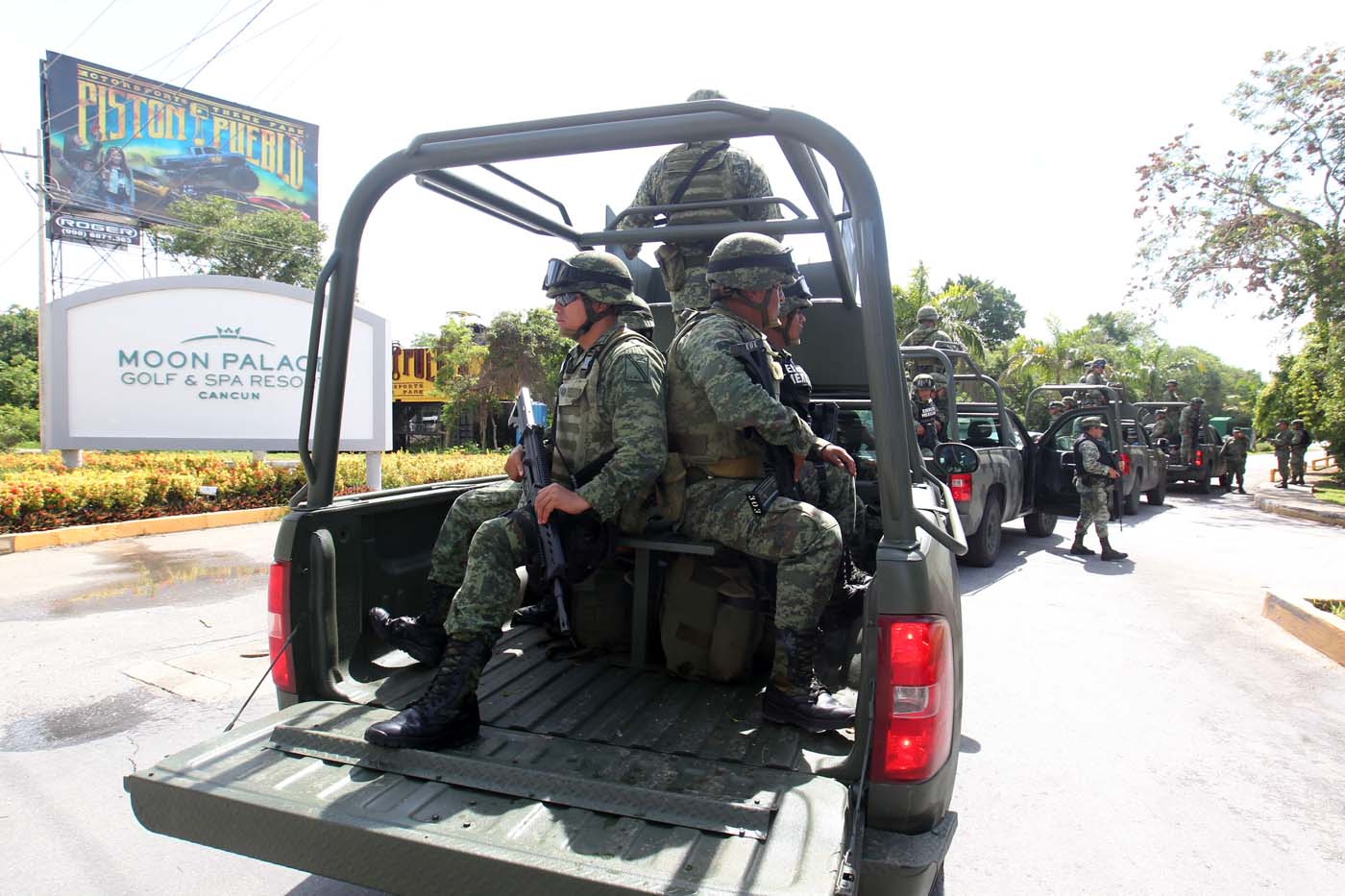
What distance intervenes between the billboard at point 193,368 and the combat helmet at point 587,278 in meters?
10.4

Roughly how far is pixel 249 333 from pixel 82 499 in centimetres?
424

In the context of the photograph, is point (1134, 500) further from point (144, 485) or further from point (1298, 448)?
point (144, 485)

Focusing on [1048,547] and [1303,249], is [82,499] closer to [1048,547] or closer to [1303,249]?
[1048,547]

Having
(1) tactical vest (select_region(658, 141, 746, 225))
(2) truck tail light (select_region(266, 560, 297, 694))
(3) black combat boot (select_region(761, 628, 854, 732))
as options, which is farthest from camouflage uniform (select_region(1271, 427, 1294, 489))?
(2) truck tail light (select_region(266, 560, 297, 694))

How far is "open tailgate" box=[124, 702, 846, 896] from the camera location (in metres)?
1.73

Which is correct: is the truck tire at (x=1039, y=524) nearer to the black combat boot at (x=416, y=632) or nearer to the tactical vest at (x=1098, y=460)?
the tactical vest at (x=1098, y=460)

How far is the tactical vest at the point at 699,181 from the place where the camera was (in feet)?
13.0

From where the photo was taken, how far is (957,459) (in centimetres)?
557

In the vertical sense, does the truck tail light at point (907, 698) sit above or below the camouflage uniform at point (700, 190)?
below

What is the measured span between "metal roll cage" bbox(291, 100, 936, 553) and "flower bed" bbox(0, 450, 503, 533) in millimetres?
5132

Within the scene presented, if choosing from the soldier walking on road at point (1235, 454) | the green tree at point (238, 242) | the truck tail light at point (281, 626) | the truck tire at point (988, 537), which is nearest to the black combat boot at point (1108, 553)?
the truck tire at point (988, 537)

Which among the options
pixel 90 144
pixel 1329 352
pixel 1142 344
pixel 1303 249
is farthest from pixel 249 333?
pixel 1142 344

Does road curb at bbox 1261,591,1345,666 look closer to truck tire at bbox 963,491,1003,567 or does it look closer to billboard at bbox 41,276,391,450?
truck tire at bbox 963,491,1003,567

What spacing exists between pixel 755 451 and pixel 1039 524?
915cm
